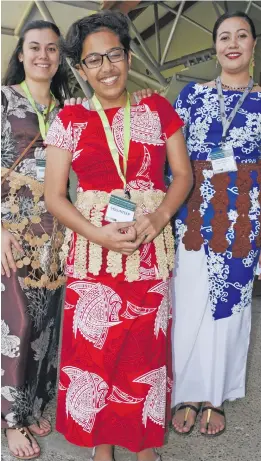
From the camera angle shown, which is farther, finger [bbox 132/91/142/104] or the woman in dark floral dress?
the woman in dark floral dress

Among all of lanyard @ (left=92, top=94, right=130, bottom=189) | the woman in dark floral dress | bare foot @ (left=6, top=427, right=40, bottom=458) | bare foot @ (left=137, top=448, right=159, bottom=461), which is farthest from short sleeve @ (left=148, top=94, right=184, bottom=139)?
bare foot @ (left=6, top=427, right=40, bottom=458)

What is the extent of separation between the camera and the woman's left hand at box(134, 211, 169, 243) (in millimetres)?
1691

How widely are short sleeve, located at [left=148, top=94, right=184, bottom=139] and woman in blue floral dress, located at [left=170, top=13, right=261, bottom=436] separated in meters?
0.33

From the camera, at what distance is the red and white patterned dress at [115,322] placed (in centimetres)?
174

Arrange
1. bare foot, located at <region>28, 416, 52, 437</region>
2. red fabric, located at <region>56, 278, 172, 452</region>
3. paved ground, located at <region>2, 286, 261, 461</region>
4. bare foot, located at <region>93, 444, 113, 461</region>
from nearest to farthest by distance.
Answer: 1. red fabric, located at <region>56, 278, 172, 452</region>
2. bare foot, located at <region>93, 444, 113, 461</region>
3. paved ground, located at <region>2, 286, 261, 461</region>
4. bare foot, located at <region>28, 416, 52, 437</region>

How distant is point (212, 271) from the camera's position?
2.21 metres

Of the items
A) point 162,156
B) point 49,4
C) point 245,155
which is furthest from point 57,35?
point 49,4

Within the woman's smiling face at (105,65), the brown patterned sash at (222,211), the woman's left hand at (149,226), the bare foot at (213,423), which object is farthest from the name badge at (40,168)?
the bare foot at (213,423)

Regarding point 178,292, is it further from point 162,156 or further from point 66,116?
point 66,116

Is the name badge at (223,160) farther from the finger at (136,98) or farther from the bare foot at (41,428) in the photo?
the bare foot at (41,428)

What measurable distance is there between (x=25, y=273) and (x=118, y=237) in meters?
0.57

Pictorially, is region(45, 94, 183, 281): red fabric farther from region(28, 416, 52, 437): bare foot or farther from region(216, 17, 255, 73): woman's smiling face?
region(28, 416, 52, 437): bare foot

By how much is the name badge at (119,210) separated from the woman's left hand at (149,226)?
0.04 meters

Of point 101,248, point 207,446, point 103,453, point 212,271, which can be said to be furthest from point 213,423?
point 101,248
